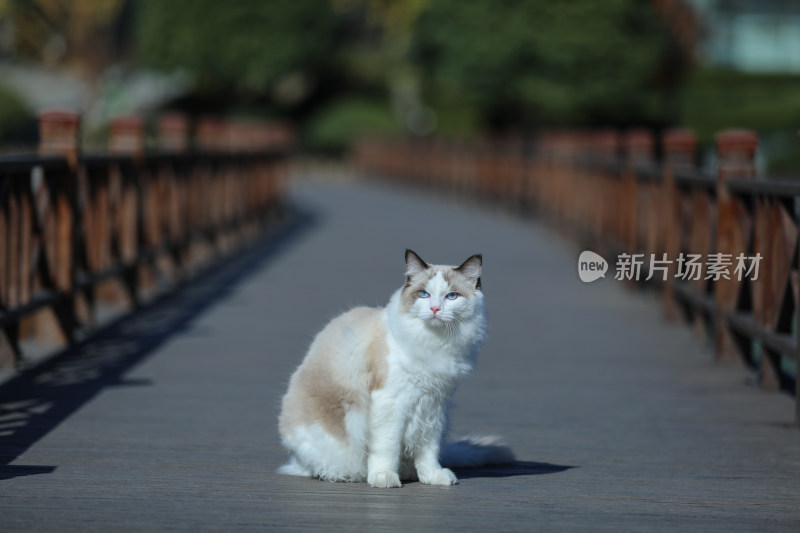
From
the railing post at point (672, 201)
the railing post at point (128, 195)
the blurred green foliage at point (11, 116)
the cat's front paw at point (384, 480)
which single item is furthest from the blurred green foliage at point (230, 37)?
the cat's front paw at point (384, 480)

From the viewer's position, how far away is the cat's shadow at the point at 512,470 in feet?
21.9

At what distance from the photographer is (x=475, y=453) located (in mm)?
6770

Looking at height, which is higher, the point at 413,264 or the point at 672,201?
the point at 413,264

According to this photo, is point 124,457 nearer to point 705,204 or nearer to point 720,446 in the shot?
point 720,446

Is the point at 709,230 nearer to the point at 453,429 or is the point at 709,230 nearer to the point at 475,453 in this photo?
the point at 453,429

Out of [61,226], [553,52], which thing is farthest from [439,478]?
[553,52]

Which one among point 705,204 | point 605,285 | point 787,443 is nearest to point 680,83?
point 605,285

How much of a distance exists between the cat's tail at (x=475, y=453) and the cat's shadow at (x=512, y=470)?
0.02 m

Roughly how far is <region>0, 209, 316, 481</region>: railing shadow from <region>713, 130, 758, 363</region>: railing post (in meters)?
4.05

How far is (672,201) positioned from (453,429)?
536 cm

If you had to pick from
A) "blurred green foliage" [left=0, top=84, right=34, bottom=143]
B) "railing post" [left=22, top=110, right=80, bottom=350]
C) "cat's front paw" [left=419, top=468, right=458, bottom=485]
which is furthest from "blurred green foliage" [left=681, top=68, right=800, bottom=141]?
"cat's front paw" [left=419, top=468, right=458, bottom=485]

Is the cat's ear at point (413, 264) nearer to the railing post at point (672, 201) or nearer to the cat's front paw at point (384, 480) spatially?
the cat's front paw at point (384, 480)

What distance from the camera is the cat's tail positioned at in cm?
670

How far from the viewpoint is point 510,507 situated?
19.6 feet
